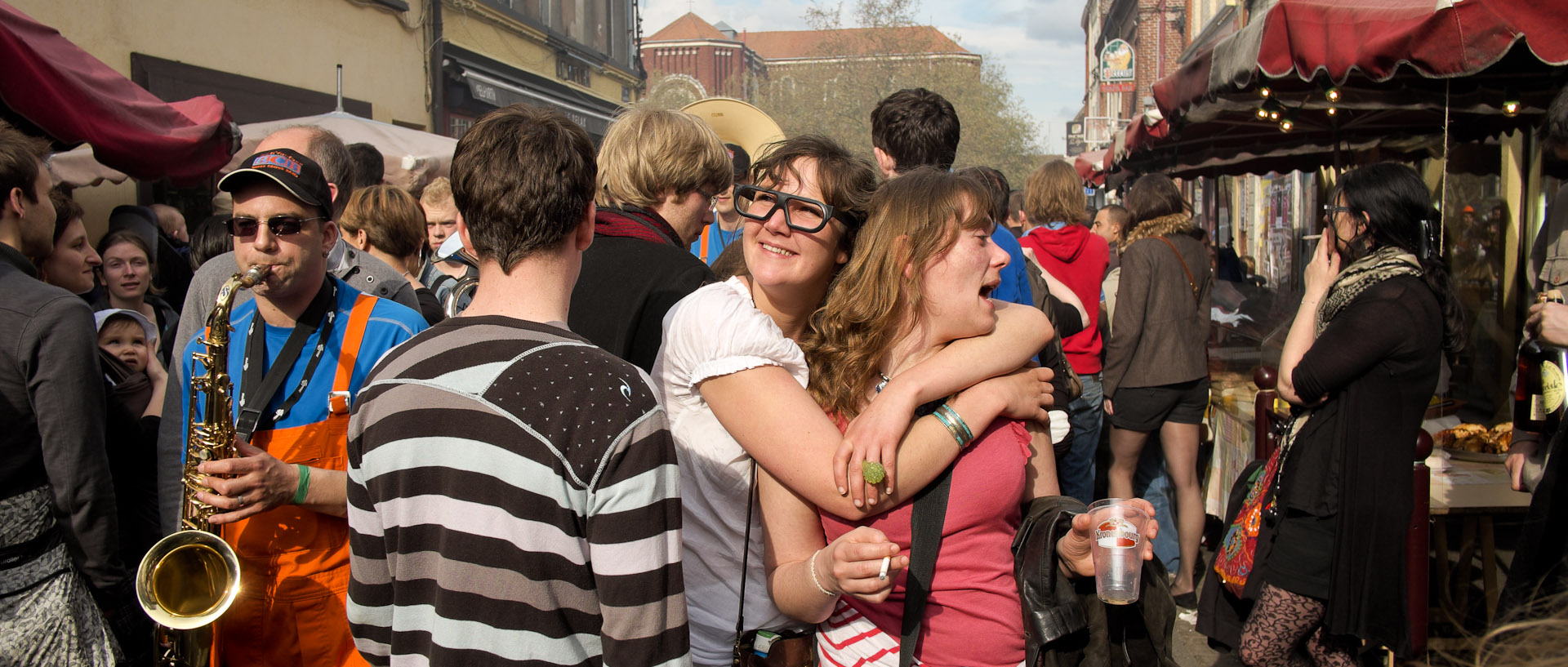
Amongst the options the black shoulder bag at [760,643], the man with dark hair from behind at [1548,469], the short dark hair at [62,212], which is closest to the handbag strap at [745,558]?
the black shoulder bag at [760,643]

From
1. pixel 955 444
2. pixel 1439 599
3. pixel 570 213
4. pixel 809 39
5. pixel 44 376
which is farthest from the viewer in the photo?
pixel 809 39

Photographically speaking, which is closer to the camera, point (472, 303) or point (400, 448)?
point (400, 448)

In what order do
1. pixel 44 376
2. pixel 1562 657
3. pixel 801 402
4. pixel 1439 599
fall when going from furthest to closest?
pixel 1439 599
pixel 44 376
pixel 801 402
pixel 1562 657

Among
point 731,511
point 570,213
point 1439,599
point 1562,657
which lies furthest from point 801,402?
point 1439,599

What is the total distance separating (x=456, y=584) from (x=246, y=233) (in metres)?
1.33

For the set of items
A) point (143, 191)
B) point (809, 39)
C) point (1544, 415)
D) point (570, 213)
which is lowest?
point (1544, 415)

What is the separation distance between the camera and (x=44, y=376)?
2.20 meters

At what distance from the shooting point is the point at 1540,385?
9.65 ft

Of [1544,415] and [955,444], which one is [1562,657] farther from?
[1544,415]

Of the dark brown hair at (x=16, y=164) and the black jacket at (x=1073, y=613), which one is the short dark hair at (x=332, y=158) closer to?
the dark brown hair at (x=16, y=164)

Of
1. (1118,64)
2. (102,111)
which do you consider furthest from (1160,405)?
(1118,64)

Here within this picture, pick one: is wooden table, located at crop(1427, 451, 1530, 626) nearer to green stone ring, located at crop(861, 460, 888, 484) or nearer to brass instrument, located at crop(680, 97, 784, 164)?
green stone ring, located at crop(861, 460, 888, 484)

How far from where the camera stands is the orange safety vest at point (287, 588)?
2.10 metres

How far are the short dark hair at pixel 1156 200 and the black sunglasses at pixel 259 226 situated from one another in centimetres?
430
